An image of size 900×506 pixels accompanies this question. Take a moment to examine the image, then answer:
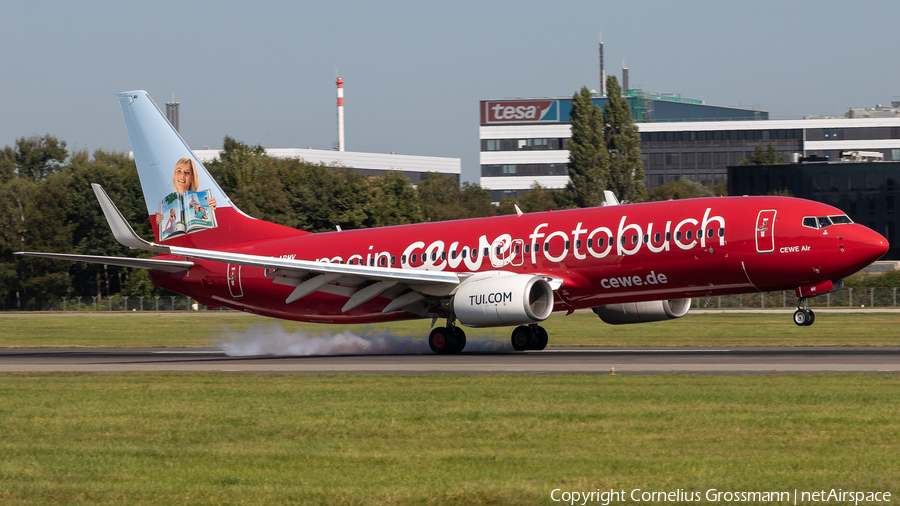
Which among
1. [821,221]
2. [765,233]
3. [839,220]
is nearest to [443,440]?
[765,233]

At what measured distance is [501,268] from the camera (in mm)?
31641

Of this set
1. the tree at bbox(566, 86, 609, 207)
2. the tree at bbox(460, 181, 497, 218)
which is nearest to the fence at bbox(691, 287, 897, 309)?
the tree at bbox(566, 86, 609, 207)

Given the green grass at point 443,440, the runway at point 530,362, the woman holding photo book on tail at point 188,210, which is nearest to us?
the green grass at point 443,440

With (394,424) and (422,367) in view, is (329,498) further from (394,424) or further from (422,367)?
(422,367)

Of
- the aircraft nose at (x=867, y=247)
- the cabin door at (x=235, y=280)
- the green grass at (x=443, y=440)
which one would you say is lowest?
the green grass at (x=443, y=440)

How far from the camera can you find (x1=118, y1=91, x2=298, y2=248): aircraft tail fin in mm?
37000

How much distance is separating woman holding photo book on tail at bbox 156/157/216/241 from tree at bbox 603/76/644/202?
73.0 m

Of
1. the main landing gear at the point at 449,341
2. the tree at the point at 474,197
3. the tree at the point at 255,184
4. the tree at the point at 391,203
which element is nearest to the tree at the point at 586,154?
the tree at the point at 391,203

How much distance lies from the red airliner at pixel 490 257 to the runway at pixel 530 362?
150cm

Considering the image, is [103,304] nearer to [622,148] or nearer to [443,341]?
[443,341]

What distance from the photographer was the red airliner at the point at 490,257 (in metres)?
28.2

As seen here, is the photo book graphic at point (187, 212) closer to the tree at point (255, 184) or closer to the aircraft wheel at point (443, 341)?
the aircraft wheel at point (443, 341)

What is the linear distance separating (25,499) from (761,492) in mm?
7457

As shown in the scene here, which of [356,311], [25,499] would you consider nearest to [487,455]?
[25,499]
